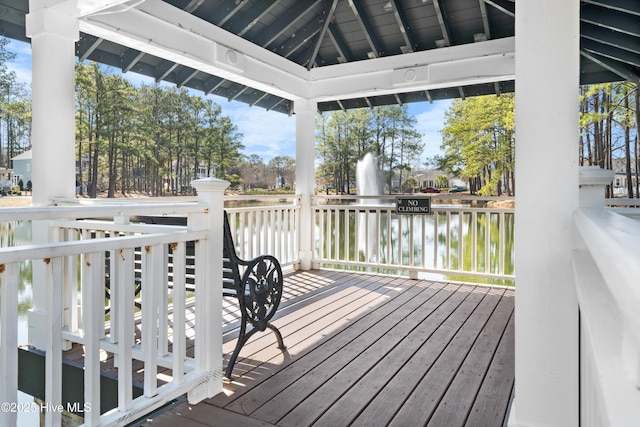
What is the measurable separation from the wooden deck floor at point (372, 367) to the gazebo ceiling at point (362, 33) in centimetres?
265

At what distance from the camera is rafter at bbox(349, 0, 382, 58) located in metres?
4.58

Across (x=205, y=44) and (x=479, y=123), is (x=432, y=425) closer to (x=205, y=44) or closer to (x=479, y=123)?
(x=205, y=44)

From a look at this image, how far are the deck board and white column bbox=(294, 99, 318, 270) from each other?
141cm

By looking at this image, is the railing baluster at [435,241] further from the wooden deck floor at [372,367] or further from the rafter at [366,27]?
the rafter at [366,27]

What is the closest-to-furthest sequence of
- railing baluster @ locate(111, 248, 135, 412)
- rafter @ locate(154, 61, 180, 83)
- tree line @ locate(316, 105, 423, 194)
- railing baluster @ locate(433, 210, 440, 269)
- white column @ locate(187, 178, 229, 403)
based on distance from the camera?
1. railing baluster @ locate(111, 248, 135, 412)
2. white column @ locate(187, 178, 229, 403)
3. rafter @ locate(154, 61, 180, 83)
4. railing baluster @ locate(433, 210, 440, 269)
5. tree line @ locate(316, 105, 423, 194)

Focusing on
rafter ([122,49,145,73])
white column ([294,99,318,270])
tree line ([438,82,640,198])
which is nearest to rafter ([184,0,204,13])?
rafter ([122,49,145,73])

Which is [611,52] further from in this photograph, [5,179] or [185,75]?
[5,179]

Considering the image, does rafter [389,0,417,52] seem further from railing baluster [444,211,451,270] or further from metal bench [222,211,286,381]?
metal bench [222,211,286,381]

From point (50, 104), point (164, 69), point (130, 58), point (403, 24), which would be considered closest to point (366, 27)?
point (403, 24)

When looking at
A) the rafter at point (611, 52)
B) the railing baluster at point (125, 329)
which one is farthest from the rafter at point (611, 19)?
the railing baluster at point (125, 329)

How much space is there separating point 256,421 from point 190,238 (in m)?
0.93

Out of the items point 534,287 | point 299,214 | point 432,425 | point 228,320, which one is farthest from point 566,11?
point 299,214

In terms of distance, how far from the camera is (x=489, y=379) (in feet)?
7.68

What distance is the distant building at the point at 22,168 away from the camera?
3.29 meters
